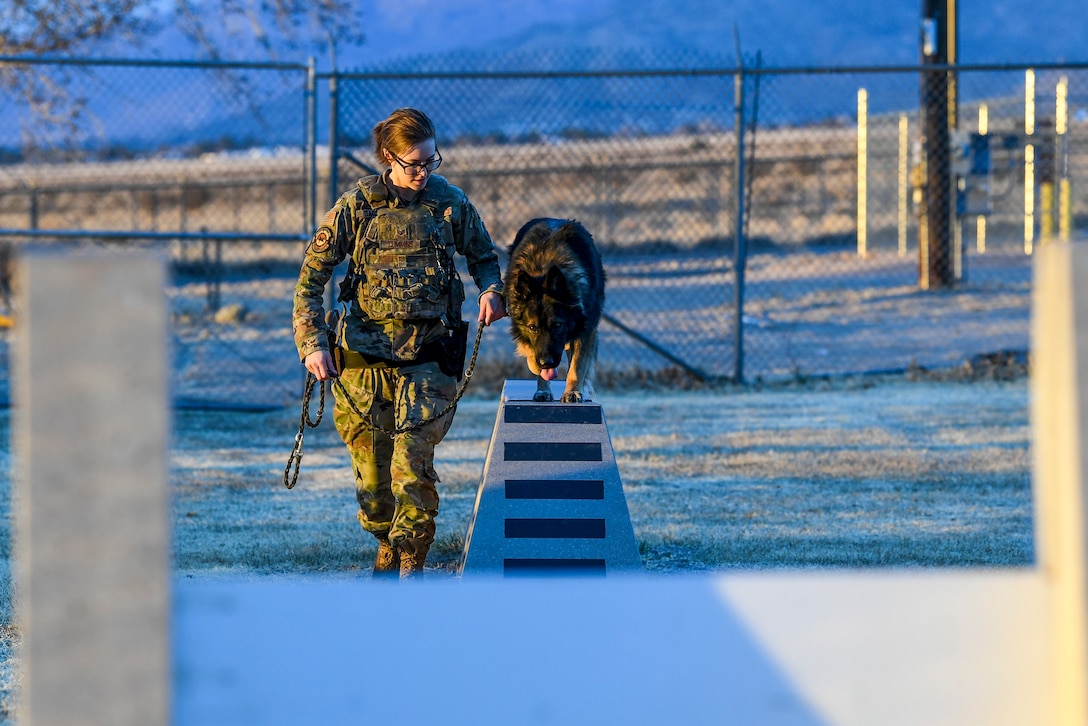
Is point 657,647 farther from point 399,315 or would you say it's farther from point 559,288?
point 559,288

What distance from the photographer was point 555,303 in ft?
18.2

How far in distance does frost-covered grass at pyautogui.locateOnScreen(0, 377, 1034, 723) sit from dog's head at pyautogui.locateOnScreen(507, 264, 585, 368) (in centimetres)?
102

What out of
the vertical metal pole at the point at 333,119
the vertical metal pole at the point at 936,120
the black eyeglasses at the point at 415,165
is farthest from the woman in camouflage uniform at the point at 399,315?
the vertical metal pole at the point at 936,120

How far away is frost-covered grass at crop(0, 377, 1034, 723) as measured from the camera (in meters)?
5.82

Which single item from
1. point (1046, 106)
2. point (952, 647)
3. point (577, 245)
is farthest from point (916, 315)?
point (1046, 106)

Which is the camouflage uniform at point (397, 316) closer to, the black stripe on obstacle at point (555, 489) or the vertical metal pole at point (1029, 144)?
the black stripe on obstacle at point (555, 489)

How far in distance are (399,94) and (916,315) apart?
638cm

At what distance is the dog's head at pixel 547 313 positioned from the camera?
18.2 ft

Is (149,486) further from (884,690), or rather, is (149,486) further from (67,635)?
(884,690)

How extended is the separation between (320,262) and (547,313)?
41.8 inches

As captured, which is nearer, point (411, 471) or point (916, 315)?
point (411, 471)

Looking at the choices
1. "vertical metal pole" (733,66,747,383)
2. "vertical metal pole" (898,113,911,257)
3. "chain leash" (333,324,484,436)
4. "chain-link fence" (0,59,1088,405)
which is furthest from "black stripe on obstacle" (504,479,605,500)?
"vertical metal pole" (898,113,911,257)

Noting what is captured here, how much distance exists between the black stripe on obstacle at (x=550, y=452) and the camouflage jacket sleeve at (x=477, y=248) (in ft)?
2.00

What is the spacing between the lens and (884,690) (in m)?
2.27
